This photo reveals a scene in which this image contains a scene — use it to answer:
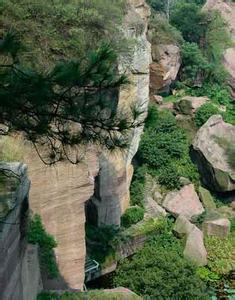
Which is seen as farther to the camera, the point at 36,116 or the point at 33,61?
the point at 33,61

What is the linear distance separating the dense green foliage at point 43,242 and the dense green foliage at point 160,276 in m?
2.68

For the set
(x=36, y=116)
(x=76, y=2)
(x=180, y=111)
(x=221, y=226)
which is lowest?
(x=221, y=226)

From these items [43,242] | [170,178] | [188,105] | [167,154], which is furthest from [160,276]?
[188,105]

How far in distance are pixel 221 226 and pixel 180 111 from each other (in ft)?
19.7

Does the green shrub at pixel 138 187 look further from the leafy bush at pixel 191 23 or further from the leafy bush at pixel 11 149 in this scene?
the leafy bush at pixel 191 23

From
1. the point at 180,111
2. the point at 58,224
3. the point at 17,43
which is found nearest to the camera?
the point at 17,43

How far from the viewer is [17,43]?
179 inches

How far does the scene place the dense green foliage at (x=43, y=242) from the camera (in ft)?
32.0

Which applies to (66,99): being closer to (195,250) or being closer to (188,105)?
(195,250)

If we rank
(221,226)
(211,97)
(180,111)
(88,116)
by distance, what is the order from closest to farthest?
1. (88,116)
2. (221,226)
3. (180,111)
4. (211,97)

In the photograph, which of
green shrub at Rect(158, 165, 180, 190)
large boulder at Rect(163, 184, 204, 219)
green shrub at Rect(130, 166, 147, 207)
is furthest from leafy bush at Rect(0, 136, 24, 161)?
green shrub at Rect(158, 165, 180, 190)

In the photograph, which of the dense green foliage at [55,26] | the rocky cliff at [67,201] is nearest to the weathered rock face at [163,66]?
the rocky cliff at [67,201]

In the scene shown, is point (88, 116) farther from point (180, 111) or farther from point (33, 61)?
point (180, 111)

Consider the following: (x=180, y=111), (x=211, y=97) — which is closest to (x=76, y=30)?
(x=180, y=111)
